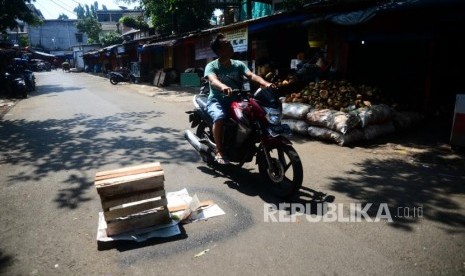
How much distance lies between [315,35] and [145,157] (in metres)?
6.22

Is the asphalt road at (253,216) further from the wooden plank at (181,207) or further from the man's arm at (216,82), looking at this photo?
the man's arm at (216,82)

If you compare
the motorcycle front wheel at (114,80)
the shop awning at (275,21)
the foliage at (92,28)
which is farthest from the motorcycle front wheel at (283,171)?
the foliage at (92,28)

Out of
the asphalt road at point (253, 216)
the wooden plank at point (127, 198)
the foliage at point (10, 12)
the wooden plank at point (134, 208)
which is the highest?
the foliage at point (10, 12)

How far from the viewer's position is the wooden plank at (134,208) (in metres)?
3.27

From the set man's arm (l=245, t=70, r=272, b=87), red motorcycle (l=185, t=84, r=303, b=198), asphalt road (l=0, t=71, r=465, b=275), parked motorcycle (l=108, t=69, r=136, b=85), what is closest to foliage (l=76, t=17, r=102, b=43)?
parked motorcycle (l=108, t=69, r=136, b=85)

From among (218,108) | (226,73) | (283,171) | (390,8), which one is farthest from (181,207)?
(390,8)

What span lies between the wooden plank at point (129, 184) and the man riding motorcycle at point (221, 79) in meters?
1.51

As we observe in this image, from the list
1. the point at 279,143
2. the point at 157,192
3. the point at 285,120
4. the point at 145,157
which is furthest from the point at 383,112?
the point at 157,192

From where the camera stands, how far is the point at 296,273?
279 cm

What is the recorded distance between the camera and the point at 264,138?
14.0 feet

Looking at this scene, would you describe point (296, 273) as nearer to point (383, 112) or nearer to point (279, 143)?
point (279, 143)

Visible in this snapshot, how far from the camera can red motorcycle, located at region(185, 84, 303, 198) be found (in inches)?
160

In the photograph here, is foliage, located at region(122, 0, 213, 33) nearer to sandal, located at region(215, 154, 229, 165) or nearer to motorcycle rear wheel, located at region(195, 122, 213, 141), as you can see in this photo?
motorcycle rear wheel, located at region(195, 122, 213, 141)

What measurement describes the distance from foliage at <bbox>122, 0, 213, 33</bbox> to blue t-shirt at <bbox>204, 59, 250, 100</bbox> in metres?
19.3
